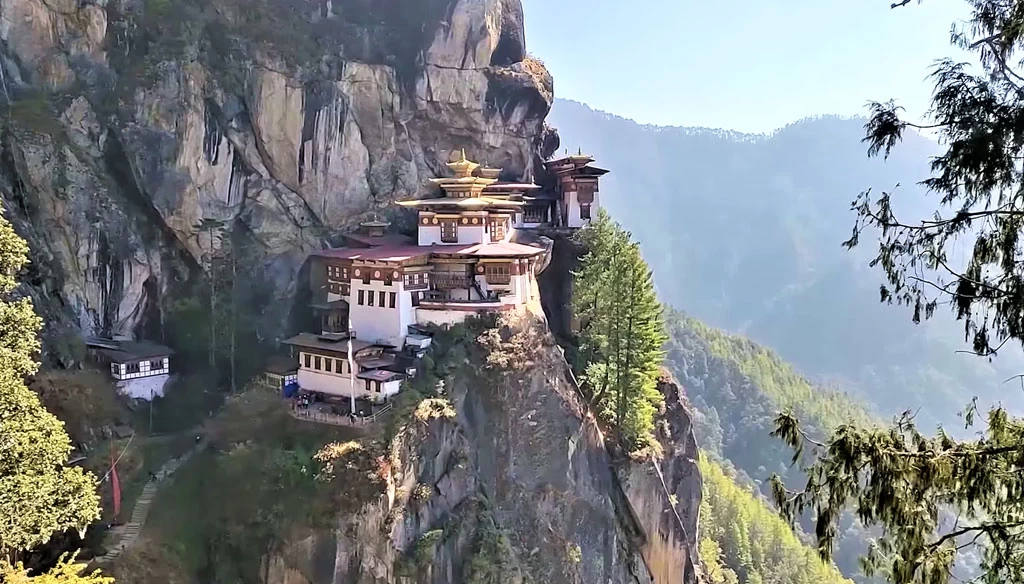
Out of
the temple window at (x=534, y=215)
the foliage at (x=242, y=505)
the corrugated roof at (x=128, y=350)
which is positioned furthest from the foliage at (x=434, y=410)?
the temple window at (x=534, y=215)

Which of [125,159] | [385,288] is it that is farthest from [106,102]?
[385,288]

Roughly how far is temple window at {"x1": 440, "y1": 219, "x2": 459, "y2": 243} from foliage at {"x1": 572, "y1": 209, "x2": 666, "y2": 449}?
6306 millimetres

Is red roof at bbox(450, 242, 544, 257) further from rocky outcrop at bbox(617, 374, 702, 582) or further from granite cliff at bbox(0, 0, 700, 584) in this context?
rocky outcrop at bbox(617, 374, 702, 582)

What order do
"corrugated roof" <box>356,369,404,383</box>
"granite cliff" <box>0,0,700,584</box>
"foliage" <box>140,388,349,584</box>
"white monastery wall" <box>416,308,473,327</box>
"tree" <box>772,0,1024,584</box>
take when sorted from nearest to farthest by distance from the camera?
"tree" <box>772,0,1024,584</box> < "foliage" <box>140,388,349,584</box> < "granite cliff" <box>0,0,700,584</box> < "corrugated roof" <box>356,369,404,383</box> < "white monastery wall" <box>416,308,473,327</box>

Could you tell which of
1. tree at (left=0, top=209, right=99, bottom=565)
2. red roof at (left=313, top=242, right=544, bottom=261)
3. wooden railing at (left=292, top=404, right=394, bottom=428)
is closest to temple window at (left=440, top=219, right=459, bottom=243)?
red roof at (left=313, top=242, right=544, bottom=261)

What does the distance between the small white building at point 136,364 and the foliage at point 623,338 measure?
1782 centimetres

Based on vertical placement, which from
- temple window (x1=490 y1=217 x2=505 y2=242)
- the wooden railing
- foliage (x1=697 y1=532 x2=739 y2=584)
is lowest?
foliage (x1=697 y1=532 x2=739 y2=584)

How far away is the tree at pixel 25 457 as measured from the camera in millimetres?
14266

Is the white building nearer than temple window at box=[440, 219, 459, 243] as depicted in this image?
Yes

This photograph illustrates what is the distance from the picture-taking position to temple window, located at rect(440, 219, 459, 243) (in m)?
33.7

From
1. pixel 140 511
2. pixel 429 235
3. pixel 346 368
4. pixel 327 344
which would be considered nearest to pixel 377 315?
pixel 327 344

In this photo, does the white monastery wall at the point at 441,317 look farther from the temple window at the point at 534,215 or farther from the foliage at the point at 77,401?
the temple window at the point at 534,215

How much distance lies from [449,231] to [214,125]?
11.8 meters

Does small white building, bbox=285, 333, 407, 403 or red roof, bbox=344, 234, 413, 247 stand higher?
red roof, bbox=344, 234, 413, 247
